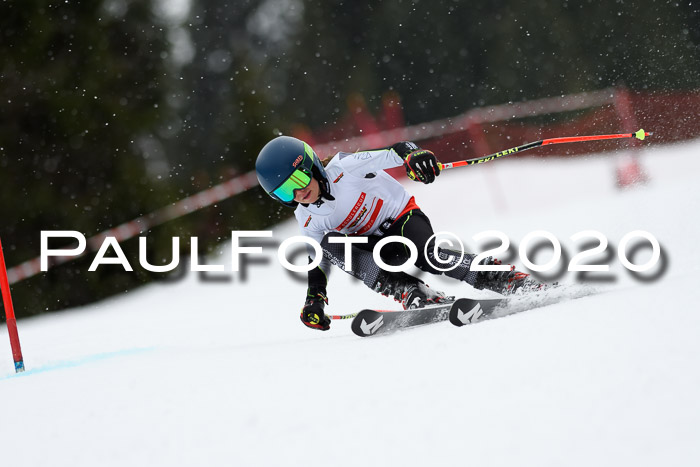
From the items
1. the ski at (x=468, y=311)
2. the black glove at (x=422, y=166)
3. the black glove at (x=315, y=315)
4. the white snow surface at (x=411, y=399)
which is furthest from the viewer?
the black glove at (x=315, y=315)

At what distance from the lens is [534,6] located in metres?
25.2

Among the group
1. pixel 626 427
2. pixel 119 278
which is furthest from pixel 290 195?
pixel 119 278

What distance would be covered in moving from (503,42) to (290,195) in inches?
898

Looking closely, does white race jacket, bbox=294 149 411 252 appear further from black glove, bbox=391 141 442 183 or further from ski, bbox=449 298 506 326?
ski, bbox=449 298 506 326

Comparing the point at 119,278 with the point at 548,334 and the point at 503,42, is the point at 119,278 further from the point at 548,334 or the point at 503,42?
the point at 503,42

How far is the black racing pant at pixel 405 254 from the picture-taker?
14.6ft

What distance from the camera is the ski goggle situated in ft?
14.0

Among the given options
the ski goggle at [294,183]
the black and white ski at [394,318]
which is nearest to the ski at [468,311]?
the black and white ski at [394,318]

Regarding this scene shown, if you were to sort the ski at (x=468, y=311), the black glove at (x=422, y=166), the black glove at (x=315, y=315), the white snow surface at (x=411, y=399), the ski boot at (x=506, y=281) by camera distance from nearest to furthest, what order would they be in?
the white snow surface at (x=411, y=399) < the ski at (x=468, y=311) < the black glove at (x=422, y=166) < the ski boot at (x=506, y=281) < the black glove at (x=315, y=315)

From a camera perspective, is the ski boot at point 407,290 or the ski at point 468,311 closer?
the ski at point 468,311

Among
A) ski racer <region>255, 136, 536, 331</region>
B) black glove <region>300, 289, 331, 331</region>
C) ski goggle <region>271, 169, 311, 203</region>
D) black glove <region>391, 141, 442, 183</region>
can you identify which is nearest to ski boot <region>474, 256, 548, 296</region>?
ski racer <region>255, 136, 536, 331</region>

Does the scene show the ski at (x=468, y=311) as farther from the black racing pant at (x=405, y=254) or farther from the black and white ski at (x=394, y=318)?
the black racing pant at (x=405, y=254)

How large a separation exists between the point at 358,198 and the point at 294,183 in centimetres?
44

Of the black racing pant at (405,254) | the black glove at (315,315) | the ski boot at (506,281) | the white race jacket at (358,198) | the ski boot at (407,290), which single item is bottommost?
the black glove at (315,315)
